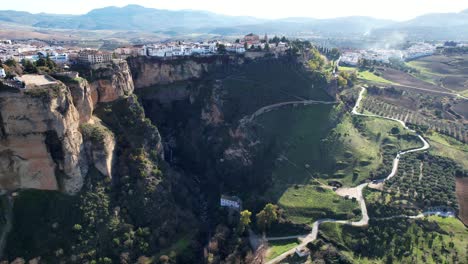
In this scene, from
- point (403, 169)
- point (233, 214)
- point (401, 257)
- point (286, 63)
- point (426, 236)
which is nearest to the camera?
point (401, 257)

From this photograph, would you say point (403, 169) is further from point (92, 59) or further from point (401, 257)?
point (92, 59)

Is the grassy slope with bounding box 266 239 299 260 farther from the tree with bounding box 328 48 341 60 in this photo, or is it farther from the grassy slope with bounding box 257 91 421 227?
the tree with bounding box 328 48 341 60

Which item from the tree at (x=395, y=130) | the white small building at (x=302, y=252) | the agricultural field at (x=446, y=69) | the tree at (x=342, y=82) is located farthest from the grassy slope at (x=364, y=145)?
the agricultural field at (x=446, y=69)

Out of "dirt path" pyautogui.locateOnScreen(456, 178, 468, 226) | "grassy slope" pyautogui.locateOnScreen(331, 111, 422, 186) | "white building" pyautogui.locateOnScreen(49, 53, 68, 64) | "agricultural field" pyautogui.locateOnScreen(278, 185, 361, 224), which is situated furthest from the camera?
"white building" pyautogui.locateOnScreen(49, 53, 68, 64)

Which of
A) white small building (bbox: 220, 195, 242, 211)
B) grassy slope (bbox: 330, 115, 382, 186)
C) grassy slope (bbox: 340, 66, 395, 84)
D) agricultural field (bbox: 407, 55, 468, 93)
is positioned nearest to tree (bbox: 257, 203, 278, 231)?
white small building (bbox: 220, 195, 242, 211)

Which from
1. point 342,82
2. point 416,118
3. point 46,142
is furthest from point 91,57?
point 416,118

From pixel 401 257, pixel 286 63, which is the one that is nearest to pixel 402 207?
pixel 401 257
